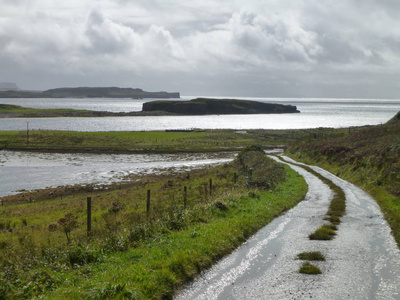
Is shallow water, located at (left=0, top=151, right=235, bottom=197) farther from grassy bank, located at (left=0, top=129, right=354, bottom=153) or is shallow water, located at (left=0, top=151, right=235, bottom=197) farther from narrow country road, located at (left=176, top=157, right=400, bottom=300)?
narrow country road, located at (left=176, top=157, right=400, bottom=300)

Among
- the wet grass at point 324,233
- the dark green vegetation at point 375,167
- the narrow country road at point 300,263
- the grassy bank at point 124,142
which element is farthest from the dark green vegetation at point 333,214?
the grassy bank at point 124,142

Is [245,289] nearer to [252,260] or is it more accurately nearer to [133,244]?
[252,260]

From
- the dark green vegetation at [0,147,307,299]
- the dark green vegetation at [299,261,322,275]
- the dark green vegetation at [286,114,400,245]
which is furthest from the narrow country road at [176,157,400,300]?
the dark green vegetation at [286,114,400,245]

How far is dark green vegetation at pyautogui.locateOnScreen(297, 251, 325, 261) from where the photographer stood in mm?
13608

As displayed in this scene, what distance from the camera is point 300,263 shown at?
13148 millimetres

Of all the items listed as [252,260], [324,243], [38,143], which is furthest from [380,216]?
[38,143]

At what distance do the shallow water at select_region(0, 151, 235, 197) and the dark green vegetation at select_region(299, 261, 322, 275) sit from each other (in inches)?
1488

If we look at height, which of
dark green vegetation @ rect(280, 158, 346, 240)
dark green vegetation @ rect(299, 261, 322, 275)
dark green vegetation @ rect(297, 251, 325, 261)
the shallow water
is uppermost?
dark green vegetation @ rect(299, 261, 322, 275)

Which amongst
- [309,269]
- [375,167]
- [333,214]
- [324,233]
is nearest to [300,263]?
[309,269]

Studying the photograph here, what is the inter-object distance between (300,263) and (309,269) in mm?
787

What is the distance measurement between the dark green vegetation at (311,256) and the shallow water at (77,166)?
3703 centimetres

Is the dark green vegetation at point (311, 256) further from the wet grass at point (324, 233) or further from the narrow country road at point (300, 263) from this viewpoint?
the wet grass at point (324, 233)

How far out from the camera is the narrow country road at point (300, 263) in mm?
10727

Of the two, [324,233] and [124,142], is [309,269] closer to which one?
[324,233]
